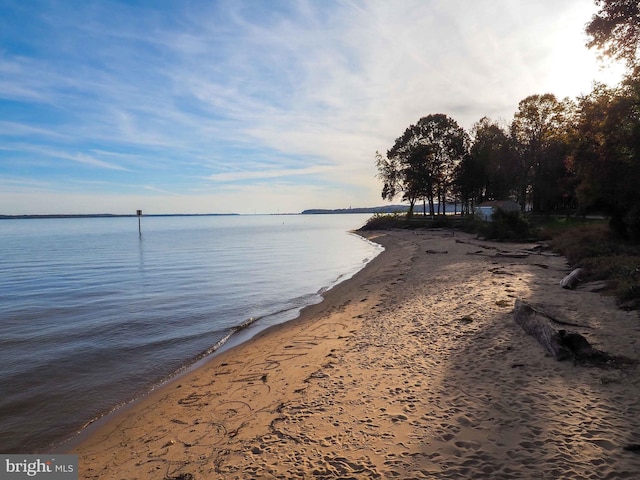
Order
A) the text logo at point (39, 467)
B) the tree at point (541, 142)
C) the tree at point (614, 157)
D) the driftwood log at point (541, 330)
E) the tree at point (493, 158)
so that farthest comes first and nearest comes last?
the tree at point (493, 158), the tree at point (541, 142), the tree at point (614, 157), the driftwood log at point (541, 330), the text logo at point (39, 467)

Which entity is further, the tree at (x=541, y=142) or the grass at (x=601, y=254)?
the tree at (x=541, y=142)

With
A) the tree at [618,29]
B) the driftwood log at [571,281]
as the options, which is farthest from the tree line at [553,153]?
the driftwood log at [571,281]

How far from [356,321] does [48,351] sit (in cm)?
827

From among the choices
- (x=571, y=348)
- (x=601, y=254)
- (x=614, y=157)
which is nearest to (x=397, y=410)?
(x=571, y=348)

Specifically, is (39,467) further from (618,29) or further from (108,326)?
(618,29)

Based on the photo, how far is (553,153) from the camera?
49.6 m

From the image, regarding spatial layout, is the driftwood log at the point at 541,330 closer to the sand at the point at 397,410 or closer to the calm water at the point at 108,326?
the sand at the point at 397,410

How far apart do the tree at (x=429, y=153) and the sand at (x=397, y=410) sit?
5841cm

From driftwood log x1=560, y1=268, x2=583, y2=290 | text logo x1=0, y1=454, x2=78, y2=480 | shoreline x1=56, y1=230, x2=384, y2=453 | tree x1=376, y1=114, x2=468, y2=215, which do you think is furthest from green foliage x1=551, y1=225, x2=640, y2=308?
tree x1=376, y1=114, x2=468, y2=215

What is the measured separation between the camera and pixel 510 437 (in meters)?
4.37

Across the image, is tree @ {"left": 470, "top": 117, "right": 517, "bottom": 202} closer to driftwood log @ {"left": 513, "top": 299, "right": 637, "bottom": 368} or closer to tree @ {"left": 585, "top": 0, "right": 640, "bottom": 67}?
tree @ {"left": 585, "top": 0, "right": 640, "bottom": 67}

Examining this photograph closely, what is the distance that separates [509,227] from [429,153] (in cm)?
3571

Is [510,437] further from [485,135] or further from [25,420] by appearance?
[485,135]

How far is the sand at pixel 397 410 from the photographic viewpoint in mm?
4051
